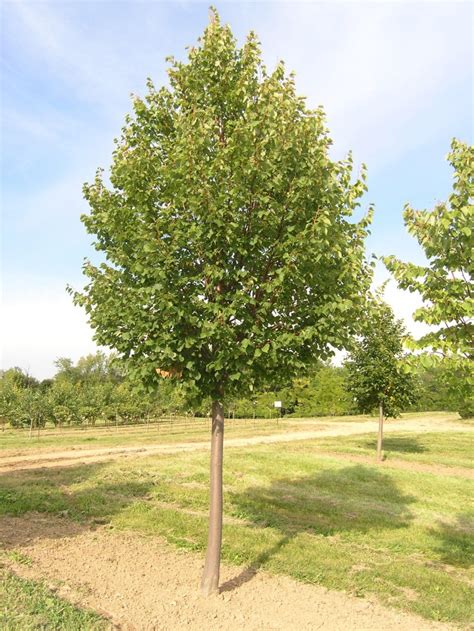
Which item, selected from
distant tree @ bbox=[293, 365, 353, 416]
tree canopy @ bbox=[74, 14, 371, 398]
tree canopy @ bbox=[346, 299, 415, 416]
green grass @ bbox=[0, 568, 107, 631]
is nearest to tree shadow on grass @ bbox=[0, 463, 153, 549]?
green grass @ bbox=[0, 568, 107, 631]

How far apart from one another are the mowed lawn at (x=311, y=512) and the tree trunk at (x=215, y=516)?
0.98 m

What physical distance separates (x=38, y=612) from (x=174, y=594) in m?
1.95

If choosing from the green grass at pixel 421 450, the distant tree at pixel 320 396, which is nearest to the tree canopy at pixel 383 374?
the green grass at pixel 421 450

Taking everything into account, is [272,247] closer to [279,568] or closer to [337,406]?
[279,568]

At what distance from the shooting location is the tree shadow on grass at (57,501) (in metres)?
9.58

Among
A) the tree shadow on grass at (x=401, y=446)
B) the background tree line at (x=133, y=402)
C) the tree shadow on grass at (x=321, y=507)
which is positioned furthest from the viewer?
the tree shadow on grass at (x=401, y=446)

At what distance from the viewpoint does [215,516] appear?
7.14 meters

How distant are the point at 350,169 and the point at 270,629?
20.5ft

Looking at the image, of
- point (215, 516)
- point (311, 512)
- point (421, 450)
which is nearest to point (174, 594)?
point (215, 516)

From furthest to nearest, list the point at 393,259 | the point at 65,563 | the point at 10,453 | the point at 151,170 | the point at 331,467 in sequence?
the point at 10,453 < the point at 331,467 < the point at 65,563 < the point at 151,170 < the point at 393,259

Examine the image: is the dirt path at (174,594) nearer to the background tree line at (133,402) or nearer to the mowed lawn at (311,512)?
the mowed lawn at (311,512)

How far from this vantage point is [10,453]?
22016mm

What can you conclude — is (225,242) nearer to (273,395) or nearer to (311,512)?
(311,512)

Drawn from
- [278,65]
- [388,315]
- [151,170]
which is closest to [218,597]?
[151,170]
